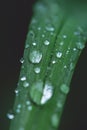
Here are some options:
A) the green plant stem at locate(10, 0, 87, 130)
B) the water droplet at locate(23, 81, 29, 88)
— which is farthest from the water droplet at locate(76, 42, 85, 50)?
the water droplet at locate(23, 81, 29, 88)

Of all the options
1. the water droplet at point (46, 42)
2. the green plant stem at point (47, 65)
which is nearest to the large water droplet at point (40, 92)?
the green plant stem at point (47, 65)

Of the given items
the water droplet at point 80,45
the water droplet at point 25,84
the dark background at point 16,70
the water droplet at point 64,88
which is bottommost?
the dark background at point 16,70

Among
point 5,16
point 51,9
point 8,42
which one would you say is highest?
point 51,9

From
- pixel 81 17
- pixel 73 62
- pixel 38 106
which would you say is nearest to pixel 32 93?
pixel 38 106

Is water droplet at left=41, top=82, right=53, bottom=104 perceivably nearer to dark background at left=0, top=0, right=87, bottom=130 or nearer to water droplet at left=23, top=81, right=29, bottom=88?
water droplet at left=23, top=81, right=29, bottom=88

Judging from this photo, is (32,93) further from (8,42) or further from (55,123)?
(8,42)

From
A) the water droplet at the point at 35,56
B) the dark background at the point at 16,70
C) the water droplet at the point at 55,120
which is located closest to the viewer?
the water droplet at the point at 55,120

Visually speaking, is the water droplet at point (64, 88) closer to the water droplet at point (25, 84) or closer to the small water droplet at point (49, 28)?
the water droplet at point (25, 84)

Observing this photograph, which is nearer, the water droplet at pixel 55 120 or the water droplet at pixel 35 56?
the water droplet at pixel 55 120
